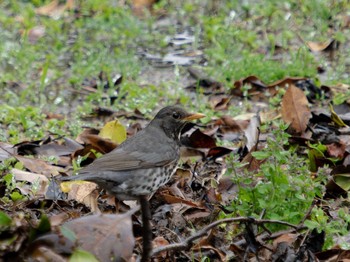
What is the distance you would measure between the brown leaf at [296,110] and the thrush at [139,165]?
3.59 feet

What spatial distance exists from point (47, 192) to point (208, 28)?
18.0 ft

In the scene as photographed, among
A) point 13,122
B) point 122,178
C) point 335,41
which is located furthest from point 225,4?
point 122,178

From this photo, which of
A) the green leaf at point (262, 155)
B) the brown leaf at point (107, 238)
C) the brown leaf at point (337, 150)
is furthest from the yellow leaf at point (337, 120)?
the brown leaf at point (107, 238)

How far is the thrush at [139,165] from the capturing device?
20.1ft

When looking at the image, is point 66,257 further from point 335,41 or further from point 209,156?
point 335,41

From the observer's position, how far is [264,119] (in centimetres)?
820

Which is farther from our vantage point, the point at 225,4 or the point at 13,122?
the point at 225,4

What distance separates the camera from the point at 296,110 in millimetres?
7480

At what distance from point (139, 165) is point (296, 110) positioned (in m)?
1.77

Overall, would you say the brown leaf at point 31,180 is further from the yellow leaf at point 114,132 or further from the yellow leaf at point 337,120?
the yellow leaf at point 337,120

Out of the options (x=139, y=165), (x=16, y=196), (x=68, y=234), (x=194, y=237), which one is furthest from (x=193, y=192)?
(x=68, y=234)

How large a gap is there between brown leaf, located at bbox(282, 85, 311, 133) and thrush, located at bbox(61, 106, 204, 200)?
1.10 m

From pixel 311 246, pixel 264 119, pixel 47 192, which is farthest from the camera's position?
pixel 264 119

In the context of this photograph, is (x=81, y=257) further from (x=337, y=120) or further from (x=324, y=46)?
(x=324, y=46)
